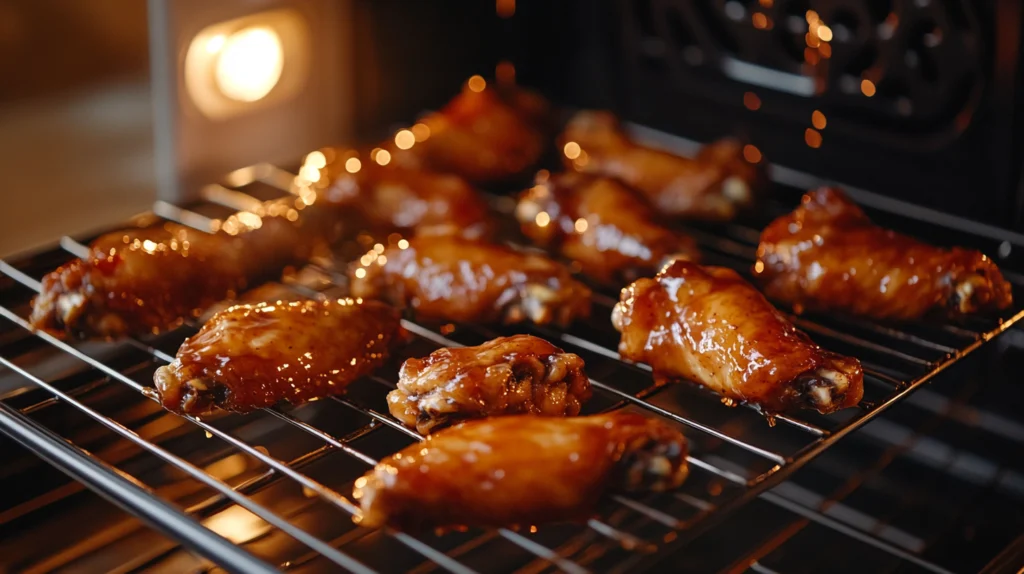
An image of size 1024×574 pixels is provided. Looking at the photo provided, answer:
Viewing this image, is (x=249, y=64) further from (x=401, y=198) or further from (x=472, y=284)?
(x=472, y=284)

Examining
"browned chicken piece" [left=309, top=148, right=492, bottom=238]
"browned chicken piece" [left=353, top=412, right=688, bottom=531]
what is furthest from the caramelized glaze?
"browned chicken piece" [left=353, top=412, right=688, bottom=531]

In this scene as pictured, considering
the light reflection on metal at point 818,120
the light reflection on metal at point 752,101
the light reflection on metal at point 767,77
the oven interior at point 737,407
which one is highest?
the light reflection on metal at point 767,77

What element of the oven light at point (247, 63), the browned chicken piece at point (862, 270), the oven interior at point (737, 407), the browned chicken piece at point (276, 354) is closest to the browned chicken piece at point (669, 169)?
the oven interior at point (737, 407)

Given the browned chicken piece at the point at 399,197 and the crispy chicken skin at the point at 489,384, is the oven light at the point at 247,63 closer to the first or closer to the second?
the browned chicken piece at the point at 399,197

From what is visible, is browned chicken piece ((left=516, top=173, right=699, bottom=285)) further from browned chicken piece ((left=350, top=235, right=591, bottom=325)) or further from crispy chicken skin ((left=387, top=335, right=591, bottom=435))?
crispy chicken skin ((left=387, top=335, right=591, bottom=435))

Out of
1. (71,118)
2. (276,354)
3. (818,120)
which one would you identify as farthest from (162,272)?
(818,120)
